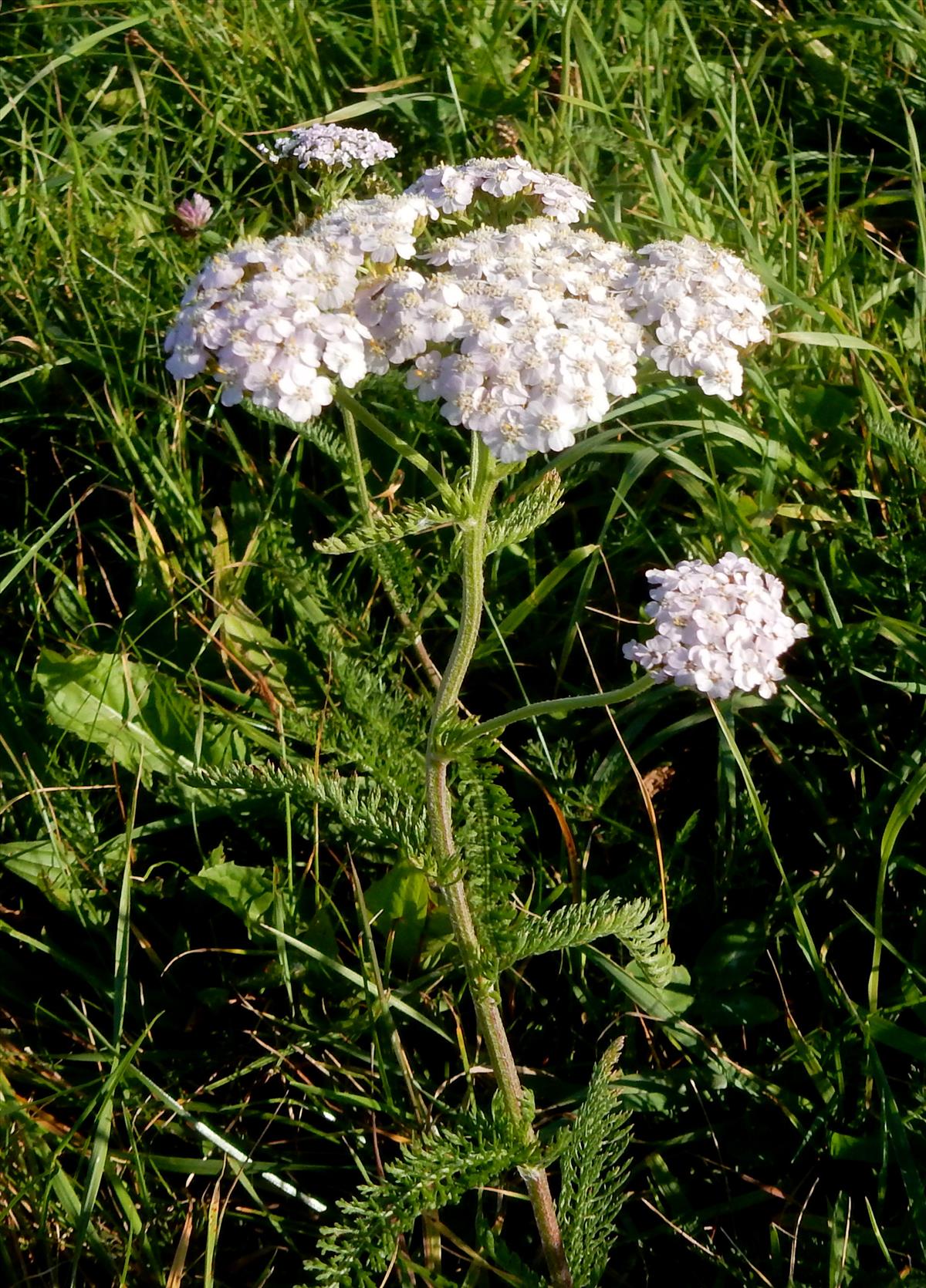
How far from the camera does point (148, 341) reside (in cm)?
291

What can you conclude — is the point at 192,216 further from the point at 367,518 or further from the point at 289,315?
the point at 289,315

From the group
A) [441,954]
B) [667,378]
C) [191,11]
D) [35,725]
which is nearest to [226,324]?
[667,378]

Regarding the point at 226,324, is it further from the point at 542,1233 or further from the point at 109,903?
the point at 542,1233

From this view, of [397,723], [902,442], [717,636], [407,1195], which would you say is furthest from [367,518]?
[407,1195]

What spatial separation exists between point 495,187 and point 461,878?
1315mm

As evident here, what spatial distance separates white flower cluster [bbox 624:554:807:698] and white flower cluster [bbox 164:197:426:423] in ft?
2.15

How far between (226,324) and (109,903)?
1330mm

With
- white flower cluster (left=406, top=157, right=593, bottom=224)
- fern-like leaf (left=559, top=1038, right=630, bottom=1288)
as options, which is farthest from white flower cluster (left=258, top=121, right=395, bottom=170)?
fern-like leaf (left=559, top=1038, right=630, bottom=1288)

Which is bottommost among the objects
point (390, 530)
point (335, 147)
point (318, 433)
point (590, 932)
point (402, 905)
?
point (402, 905)

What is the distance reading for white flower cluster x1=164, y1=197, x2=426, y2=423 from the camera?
1741 mm

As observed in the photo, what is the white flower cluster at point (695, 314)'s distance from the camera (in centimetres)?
191

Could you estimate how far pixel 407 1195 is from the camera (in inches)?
69.3

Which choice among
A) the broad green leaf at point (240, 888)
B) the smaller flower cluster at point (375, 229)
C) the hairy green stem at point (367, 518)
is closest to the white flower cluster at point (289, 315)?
the smaller flower cluster at point (375, 229)

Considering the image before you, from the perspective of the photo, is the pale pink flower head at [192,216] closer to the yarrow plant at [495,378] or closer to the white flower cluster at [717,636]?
the yarrow plant at [495,378]
